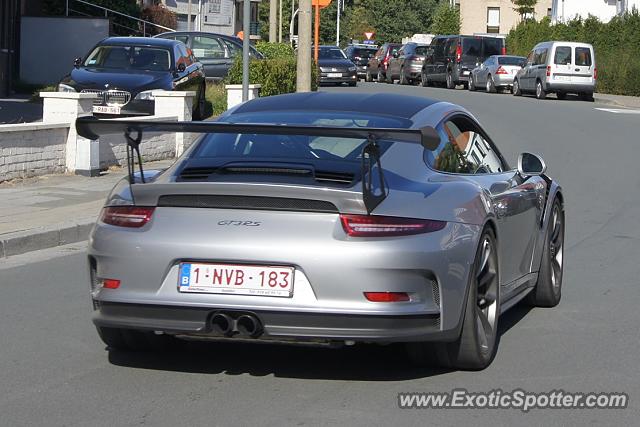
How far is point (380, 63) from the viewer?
56.6m

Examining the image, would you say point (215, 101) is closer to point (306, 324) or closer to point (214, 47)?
point (214, 47)

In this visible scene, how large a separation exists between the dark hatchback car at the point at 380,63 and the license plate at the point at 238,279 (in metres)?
50.0

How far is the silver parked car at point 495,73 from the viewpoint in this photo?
1786 inches

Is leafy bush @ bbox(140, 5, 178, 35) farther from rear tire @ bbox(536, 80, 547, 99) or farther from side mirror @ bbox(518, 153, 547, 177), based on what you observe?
side mirror @ bbox(518, 153, 547, 177)

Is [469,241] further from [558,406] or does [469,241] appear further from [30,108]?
[30,108]

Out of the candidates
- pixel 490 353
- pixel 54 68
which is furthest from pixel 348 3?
pixel 490 353

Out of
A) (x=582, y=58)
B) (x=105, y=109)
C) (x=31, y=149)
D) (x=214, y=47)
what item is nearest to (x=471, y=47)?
(x=582, y=58)

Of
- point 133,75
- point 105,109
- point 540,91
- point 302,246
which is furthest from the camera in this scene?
point 540,91

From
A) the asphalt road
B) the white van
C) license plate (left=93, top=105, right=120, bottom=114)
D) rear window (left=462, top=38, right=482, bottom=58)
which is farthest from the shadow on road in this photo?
rear window (left=462, top=38, right=482, bottom=58)

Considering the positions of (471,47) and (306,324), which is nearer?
(306,324)

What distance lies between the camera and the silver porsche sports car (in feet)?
19.7

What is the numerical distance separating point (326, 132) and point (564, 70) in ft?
119

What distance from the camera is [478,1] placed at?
104m

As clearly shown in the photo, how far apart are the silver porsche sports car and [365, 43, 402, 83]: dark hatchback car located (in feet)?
162
